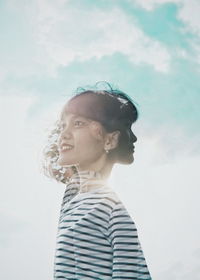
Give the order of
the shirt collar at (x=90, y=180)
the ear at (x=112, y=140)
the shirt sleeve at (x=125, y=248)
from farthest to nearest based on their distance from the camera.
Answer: the ear at (x=112, y=140)
the shirt collar at (x=90, y=180)
the shirt sleeve at (x=125, y=248)

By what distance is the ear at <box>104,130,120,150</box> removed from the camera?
80.7 inches

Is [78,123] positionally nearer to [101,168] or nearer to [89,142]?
[89,142]

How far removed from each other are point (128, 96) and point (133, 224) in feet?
2.79

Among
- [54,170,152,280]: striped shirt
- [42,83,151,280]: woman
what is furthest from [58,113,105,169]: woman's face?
[54,170,152,280]: striped shirt

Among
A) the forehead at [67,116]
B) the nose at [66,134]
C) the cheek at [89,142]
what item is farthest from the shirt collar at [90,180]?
the forehead at [67,116]

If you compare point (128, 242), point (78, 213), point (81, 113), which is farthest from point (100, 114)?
point (128, 242)

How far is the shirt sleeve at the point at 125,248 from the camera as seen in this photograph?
5.23 feet

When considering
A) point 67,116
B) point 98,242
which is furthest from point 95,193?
point 67,116

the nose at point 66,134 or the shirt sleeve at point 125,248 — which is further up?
the nose at point 66,134

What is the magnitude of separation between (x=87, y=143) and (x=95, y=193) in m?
0.30

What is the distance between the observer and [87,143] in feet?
6.68

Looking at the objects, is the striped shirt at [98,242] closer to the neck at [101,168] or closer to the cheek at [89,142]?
the neck at [101,168]

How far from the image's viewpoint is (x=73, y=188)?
2158 mm

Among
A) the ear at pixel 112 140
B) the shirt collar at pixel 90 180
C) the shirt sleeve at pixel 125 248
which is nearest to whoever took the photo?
the shirt sleeve at pixel 125 248
